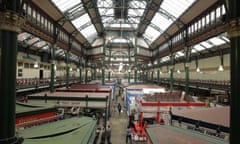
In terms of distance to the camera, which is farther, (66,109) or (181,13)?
(181,13)

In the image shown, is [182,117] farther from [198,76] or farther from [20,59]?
[198,76]

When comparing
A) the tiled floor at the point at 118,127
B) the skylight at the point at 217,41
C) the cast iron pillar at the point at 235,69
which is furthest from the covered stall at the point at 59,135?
the skylight at the point at 217,41

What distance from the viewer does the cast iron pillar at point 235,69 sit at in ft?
8.54

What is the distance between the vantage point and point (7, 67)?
2.71 m

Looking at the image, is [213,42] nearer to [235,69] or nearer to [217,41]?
[217,41]

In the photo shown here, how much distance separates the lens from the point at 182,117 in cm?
545

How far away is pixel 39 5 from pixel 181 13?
12.8 metres

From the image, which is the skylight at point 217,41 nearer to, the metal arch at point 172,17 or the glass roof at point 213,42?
the glass roof at point 213,42

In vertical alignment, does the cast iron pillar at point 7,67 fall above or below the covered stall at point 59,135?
above

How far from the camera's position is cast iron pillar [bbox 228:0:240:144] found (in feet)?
8.54

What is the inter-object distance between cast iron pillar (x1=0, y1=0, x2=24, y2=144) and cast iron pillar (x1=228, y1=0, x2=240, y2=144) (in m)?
3.67

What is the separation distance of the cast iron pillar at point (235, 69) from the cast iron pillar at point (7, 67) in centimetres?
367

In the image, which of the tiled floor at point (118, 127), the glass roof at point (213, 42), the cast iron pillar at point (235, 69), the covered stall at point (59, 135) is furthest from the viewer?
the glass roof at point (213, 42)

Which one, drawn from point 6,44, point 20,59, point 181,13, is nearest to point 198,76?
point 181,13
